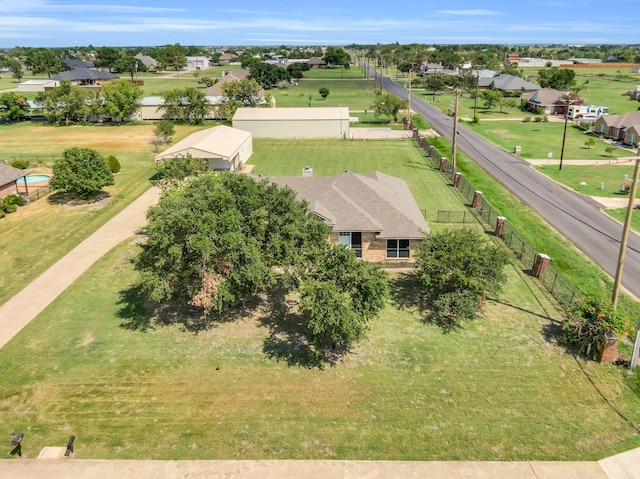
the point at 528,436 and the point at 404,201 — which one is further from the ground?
→ the point at 404,201

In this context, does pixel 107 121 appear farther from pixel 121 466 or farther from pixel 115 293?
pixel 121 466

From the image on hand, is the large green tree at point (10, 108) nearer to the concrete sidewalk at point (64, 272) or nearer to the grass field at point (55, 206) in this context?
the grass field at point (55, 206)

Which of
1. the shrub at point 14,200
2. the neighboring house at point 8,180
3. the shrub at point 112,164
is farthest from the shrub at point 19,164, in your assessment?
the shrub at point 14,200

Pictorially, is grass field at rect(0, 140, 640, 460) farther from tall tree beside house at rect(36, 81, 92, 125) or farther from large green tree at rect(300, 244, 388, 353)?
tall tree beside house at rect(36, 81, 92, 125)

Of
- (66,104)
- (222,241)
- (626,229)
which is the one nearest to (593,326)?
(626,229)

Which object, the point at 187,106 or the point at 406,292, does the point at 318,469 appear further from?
the point at 187,106

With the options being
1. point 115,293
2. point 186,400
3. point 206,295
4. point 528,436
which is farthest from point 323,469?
point 115,293
